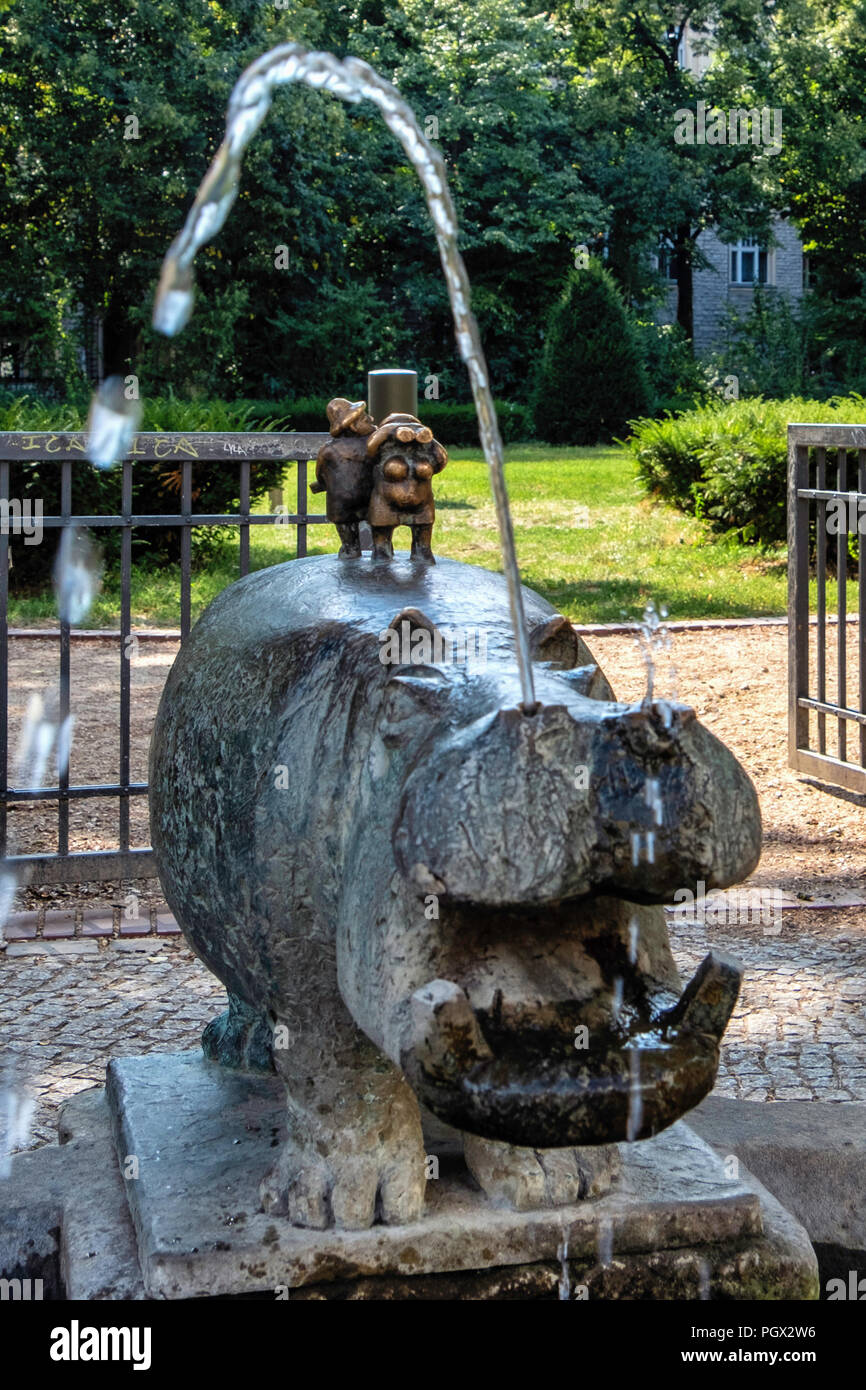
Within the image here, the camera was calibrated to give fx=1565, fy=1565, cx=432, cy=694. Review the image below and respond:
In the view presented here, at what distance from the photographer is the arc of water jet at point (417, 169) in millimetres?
2133

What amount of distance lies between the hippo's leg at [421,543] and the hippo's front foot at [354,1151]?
3.42 ft

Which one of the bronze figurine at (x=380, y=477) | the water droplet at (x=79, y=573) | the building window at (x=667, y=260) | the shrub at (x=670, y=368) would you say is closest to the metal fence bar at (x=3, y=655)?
the bronze figurine at (x=380, y=477)

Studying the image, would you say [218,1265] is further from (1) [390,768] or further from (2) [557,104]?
(2) [557,104]

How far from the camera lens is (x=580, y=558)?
15109mm

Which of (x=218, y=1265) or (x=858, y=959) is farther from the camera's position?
(x=858, y=959)

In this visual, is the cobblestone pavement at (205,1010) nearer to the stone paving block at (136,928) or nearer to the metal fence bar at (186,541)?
the stone paving block at (136,928)

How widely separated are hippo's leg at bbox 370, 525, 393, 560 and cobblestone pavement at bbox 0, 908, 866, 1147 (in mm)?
2051

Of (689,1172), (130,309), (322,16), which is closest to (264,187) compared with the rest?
(130,309)

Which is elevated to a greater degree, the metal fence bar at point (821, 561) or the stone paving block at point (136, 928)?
the metal fence bar at point (821, 561)

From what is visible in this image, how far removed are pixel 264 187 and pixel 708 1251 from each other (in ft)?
87.6

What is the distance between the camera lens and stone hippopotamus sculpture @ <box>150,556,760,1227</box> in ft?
6.84

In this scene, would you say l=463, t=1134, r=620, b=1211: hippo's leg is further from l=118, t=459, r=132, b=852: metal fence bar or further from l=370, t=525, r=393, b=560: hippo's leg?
l=118, t=459, r=132, b=852: metal fence bar

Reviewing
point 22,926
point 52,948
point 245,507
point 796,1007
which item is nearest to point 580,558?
point 245,507

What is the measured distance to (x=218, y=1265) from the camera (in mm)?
2742
